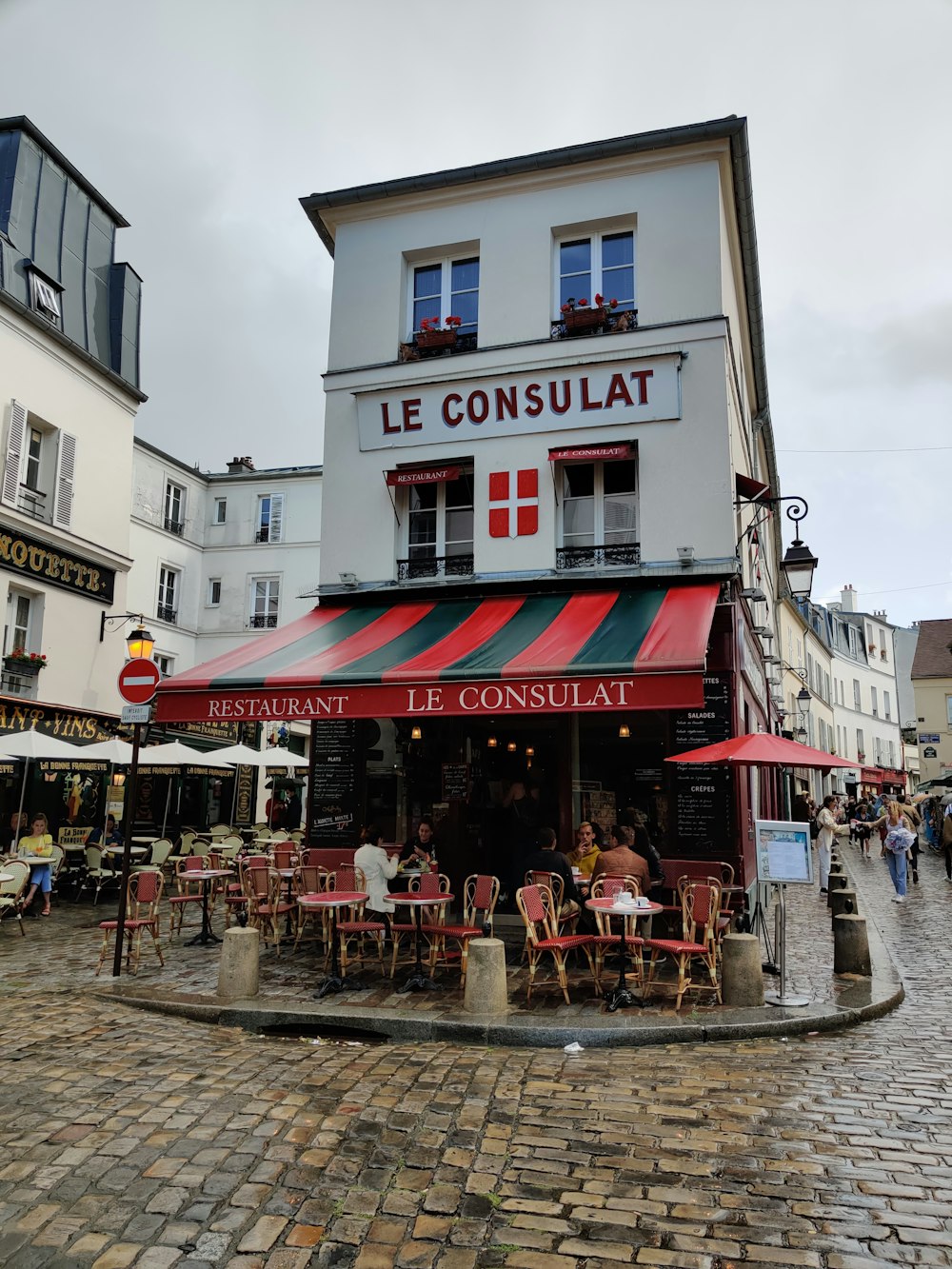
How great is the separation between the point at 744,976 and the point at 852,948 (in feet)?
6.42

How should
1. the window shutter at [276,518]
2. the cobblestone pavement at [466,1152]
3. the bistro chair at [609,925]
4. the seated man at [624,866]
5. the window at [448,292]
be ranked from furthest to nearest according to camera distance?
1. the window shutter at [276,518]
2. the window at [448,292]
3. the seated man at [624,866]
4. the bistro chair at [609,925]
5. the cobblestone pavement at [466,1152]

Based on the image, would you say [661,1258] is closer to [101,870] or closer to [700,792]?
[700,792]

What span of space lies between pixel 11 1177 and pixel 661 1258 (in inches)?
113

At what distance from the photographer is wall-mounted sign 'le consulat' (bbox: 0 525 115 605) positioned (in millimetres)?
15367

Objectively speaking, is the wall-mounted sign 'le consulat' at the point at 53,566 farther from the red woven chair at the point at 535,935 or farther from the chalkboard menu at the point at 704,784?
the red woven chair at the point at 535,935

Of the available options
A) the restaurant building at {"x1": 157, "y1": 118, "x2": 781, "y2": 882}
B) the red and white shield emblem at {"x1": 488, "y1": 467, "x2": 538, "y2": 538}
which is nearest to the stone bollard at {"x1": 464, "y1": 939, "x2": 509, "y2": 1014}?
the restaurant building at {"x1": 157, "y1": 118, "x2": 781, "y2": 882}

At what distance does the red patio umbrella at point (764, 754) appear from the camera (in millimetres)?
8359

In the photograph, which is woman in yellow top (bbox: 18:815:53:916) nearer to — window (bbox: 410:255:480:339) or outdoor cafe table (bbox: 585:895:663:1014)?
outdoor cafe table (bbox: 585:895:663:1014)

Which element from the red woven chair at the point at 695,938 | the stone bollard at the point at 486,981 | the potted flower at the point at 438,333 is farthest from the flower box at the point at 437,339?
the stone bollard at the point at 486,981

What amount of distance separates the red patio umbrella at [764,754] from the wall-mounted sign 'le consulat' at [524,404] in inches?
175

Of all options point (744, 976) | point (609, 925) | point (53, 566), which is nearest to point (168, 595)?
point (53, 566)

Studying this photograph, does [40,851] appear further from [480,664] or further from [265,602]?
[265,602]

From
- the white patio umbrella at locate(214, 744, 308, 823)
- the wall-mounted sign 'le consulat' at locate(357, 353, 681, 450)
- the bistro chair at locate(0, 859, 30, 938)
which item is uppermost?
the wall-mounted sign 'le consulat' at locate(357, 353, 681, 450)

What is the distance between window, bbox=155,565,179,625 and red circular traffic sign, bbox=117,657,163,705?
18.4 metres
